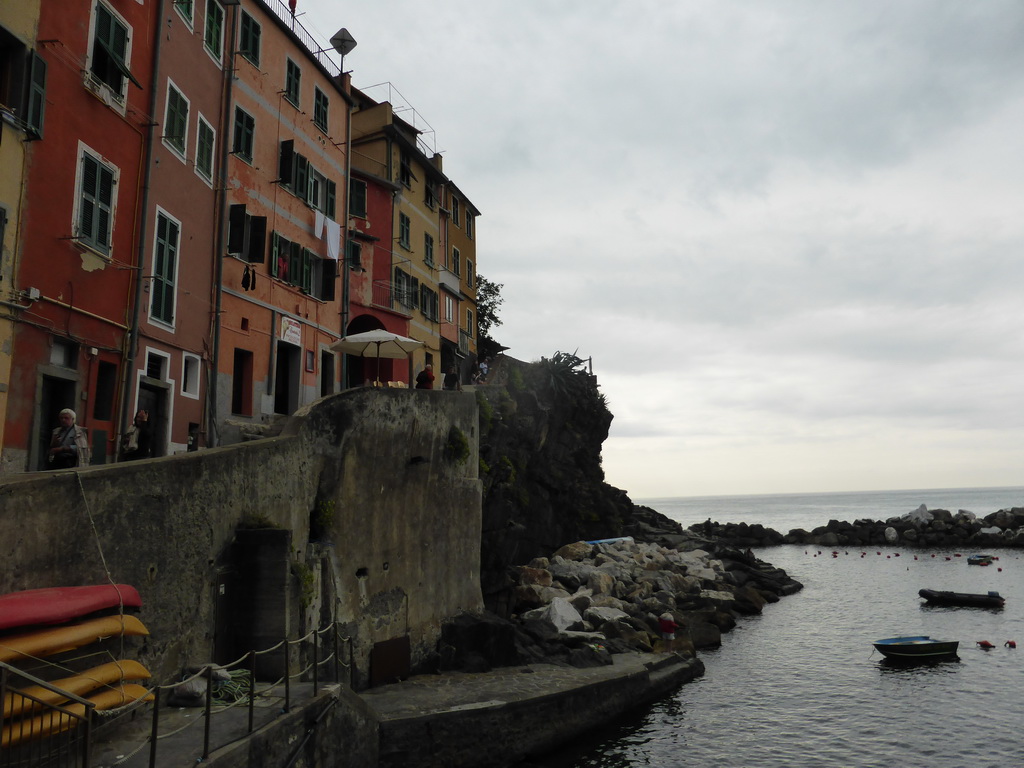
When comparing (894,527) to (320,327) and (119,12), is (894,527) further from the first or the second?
(119,12)

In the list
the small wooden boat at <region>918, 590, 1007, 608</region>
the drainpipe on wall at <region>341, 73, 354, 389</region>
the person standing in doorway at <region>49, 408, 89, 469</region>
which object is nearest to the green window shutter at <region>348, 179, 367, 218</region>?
the drainpipe on wall at <region>341, 73, 354, 389</region>

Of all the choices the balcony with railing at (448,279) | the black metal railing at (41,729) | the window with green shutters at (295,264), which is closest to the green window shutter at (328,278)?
the window with green shutters at (295,264)

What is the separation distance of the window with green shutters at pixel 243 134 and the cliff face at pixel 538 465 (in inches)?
435

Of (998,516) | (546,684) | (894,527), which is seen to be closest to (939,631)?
(546,684)

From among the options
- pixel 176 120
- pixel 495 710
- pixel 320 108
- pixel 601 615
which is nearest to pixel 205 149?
pixel 176 120

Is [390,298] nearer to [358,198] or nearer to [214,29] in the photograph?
[358,198]

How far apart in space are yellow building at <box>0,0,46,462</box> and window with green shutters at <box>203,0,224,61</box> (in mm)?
7654

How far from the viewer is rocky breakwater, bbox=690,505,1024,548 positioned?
78.6 m

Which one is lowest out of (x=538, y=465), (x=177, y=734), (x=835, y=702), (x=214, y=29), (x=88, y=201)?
(x=835, y=702)

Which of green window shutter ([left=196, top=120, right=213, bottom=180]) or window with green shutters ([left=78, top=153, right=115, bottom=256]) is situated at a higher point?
green window shutter ([left=196, top=120, right=213, bottom=180])

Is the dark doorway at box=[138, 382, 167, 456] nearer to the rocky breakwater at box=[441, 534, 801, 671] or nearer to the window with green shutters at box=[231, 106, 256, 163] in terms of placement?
the window with green shutters at box=[231, 106, 256, 163]

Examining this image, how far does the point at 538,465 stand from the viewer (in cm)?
4131

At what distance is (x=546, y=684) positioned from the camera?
1888 centimetres

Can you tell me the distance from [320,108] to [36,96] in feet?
48.2
